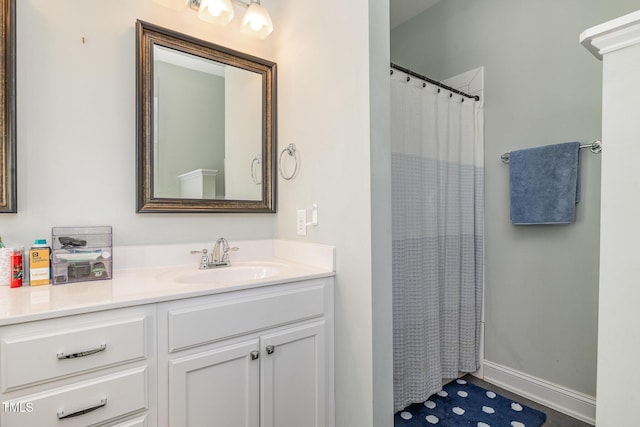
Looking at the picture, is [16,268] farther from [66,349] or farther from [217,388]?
[217,388]

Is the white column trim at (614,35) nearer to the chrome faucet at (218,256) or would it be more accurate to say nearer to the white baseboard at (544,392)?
the chrome faucet at (218,256)

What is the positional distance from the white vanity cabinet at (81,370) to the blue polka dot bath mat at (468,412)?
1351mm

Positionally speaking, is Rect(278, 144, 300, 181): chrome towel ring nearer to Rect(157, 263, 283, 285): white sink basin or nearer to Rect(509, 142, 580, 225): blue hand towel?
Rect(157, 263, 283, 285): white sink basin

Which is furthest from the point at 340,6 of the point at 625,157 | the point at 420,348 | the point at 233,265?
the point at 420,348

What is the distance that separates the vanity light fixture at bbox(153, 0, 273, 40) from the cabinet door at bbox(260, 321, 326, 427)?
1555 millimetres

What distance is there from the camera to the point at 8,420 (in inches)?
33.5

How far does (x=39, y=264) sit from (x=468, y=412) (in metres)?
2.18

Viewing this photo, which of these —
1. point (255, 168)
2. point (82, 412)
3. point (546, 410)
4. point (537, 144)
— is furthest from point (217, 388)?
point (537, 144)

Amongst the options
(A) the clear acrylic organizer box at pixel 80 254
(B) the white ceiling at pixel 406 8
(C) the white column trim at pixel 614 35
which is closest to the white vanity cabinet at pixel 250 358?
(A) the clear acrylic organizer box at pixel 80 254

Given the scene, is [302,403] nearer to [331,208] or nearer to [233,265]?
[233,265]

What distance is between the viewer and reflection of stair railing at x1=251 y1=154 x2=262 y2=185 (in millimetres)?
1848

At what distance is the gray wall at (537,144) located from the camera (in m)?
1.75

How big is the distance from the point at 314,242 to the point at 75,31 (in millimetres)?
1399

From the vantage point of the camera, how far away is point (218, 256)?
169 centimetres
